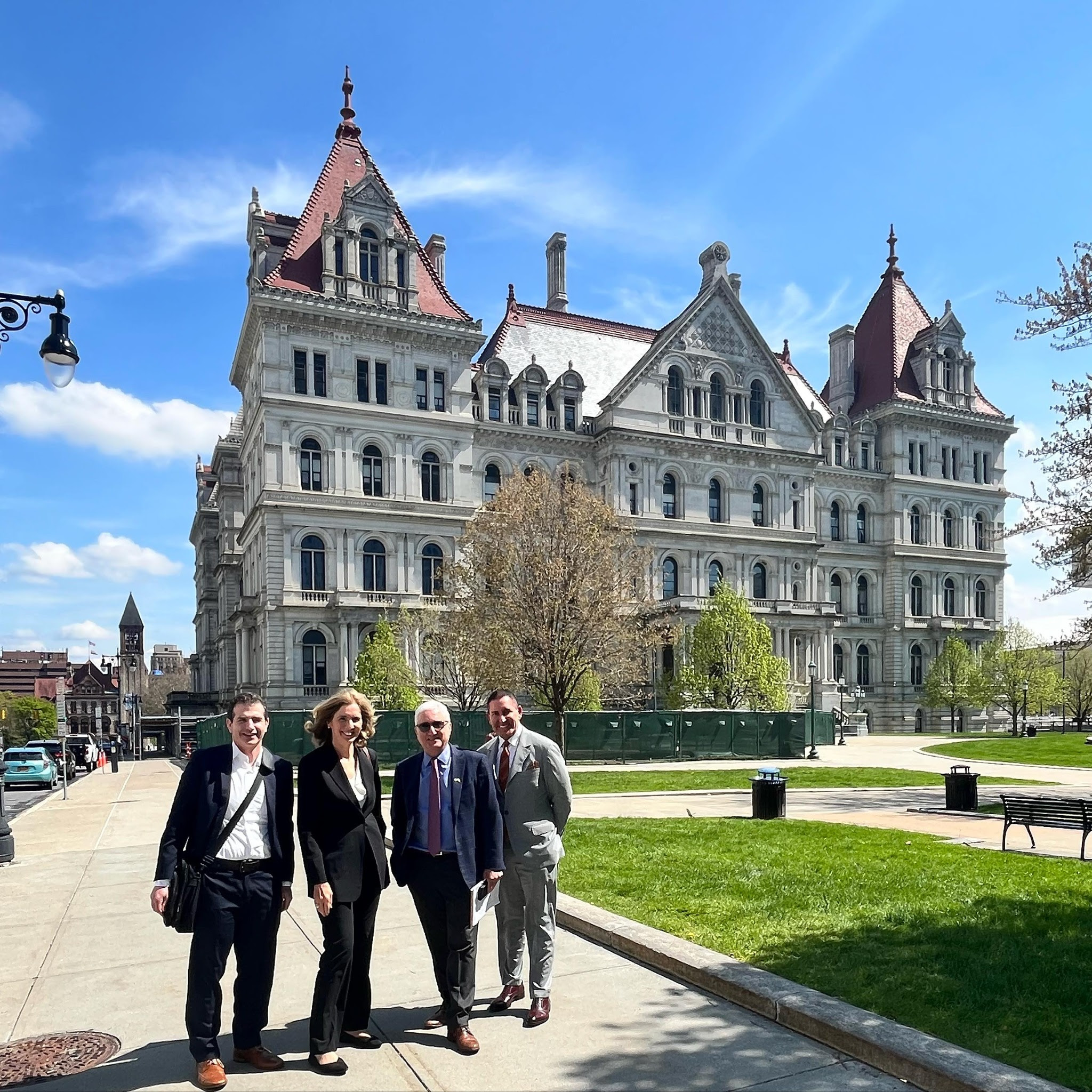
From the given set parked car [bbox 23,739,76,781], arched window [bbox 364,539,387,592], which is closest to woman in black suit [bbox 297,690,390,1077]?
parked car [bbox 23,739,76,781]

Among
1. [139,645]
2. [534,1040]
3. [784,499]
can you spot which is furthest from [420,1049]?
[139,645]

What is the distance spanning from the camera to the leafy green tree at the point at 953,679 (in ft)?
199

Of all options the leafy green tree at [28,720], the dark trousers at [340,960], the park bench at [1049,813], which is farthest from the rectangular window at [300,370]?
the leafy green tree at [28,720]

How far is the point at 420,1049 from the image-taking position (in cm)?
624

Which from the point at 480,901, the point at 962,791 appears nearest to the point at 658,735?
the point at 962,791

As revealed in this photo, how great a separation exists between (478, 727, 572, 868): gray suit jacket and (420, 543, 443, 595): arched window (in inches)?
1665

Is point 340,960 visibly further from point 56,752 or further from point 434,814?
point 56,752

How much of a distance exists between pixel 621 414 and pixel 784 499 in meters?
12.7

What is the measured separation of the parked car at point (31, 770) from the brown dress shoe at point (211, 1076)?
3218cm

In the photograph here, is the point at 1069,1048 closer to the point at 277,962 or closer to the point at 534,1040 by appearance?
the point at 534,1040

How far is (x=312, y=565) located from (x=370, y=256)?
15.9 metres

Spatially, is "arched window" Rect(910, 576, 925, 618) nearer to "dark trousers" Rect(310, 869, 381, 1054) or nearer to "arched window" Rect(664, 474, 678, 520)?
"arched window" Rect(664, 474, 678, 520)

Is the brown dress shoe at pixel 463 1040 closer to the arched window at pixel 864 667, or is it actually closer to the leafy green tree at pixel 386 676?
the leafy green tree at pixel 386 676

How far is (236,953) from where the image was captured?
5.78m
